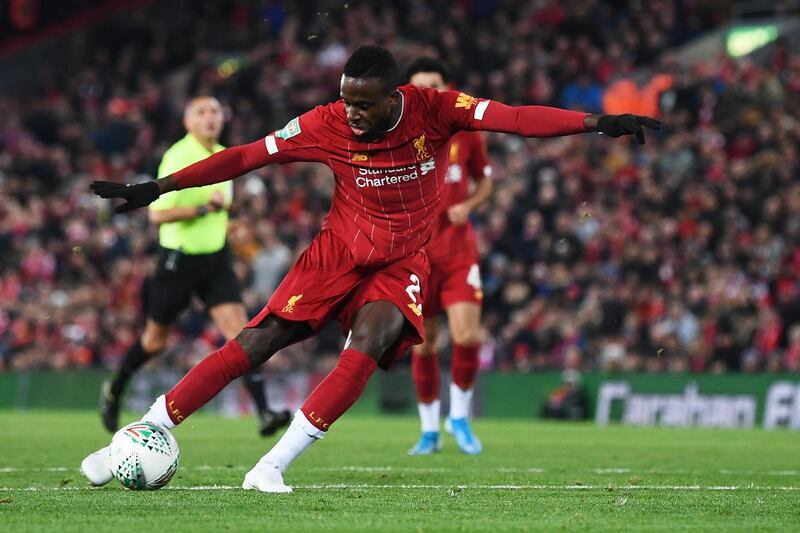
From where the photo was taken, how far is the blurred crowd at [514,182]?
18.6 m

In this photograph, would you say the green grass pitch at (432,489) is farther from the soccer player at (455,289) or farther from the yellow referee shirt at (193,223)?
the yellow referee shirt at (193,223)

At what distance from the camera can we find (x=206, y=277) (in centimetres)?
1176

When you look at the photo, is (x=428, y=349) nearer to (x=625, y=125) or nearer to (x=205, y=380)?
(x=205, y=380)

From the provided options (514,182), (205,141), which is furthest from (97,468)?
(514,182)

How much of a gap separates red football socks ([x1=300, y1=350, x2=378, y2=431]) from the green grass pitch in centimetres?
41

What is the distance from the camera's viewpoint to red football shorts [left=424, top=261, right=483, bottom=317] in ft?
35.5

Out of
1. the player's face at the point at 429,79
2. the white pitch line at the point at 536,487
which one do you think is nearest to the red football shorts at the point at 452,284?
the player's face at the point at 429,79

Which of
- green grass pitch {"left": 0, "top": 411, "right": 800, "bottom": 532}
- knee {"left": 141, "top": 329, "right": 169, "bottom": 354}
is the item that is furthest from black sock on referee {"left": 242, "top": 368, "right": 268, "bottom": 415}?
knee {"left": 141, "top": 329, "right": 169, "bottom": 354}

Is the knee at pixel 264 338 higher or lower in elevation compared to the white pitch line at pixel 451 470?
higher

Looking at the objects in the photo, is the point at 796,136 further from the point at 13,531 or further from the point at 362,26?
the point at 13,531

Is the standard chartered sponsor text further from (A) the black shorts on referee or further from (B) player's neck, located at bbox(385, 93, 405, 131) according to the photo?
(A) the black shorts on referee

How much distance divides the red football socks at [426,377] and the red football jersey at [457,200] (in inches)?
31.1

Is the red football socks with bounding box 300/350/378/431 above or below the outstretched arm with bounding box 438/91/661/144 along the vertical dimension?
below

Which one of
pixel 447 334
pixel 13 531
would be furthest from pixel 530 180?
pixel 13 531
